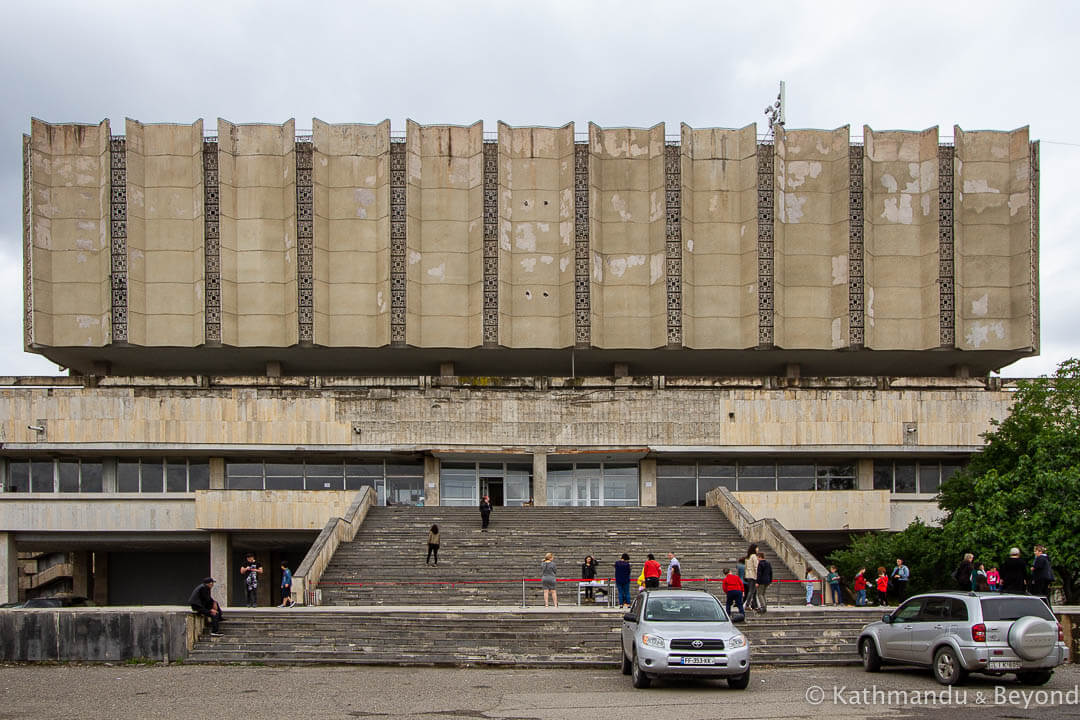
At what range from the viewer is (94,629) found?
2111 cm

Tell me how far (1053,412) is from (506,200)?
2556 cm

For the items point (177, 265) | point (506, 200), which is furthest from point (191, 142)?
point (506, 200)

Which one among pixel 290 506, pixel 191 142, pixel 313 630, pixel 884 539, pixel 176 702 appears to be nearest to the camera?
pixel 176 702

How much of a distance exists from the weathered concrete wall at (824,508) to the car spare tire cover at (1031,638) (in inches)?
999

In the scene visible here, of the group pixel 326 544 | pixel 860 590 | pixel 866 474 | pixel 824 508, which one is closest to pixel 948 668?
pixel 860 590

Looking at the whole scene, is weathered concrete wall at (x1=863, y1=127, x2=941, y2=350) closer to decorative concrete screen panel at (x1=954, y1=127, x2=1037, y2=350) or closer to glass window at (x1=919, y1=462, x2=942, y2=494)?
decorative concrete screen panel at (x1=954, y1=127, x2=1037, y2=350)

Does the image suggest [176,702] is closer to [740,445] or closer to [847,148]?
[740,445]

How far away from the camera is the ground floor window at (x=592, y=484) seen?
1799 inches

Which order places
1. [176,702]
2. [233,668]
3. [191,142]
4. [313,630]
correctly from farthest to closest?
[191,142], [313,630], [233,668], [176,702]

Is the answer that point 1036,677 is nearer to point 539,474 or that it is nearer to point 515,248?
point 539,474

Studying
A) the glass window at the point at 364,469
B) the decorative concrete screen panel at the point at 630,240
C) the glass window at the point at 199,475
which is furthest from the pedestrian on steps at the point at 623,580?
the decorative concrete screen panel at the point at 630,240

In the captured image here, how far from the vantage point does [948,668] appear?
17.1 meters

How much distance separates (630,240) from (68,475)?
81.5 ft

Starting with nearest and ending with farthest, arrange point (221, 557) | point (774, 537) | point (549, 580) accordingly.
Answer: point (549, 580) < point (774, 537) < point (221, 557)
